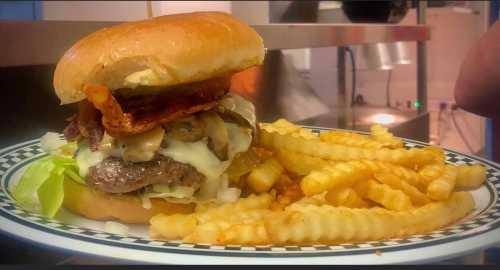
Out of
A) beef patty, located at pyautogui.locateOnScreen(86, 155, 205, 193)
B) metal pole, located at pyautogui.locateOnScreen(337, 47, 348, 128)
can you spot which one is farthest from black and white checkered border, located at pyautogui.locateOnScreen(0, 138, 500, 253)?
metal pole, located at pyautogui.locateOnScreen(337, 47, 348, 128)

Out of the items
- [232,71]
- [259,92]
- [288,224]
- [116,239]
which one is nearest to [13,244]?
[116,239]

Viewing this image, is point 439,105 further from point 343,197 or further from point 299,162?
point 299,162

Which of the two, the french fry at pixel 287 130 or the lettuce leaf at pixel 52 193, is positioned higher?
the french fry at pixel 287 130

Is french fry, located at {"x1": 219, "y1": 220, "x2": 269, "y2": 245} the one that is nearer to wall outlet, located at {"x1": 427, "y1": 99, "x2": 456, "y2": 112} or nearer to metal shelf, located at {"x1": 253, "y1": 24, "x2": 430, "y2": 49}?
wall outlet, located at {"x1": 427, "y1": 99, "x2": 456, "y2": 112}

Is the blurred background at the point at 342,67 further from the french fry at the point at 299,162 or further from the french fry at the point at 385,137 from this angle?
the french fry at the point at 299,162

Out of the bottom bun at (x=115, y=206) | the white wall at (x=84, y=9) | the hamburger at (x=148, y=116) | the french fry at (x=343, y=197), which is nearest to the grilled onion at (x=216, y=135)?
the hamburger at (x=148, y=116)

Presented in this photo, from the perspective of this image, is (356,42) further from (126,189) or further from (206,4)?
(206,4)
